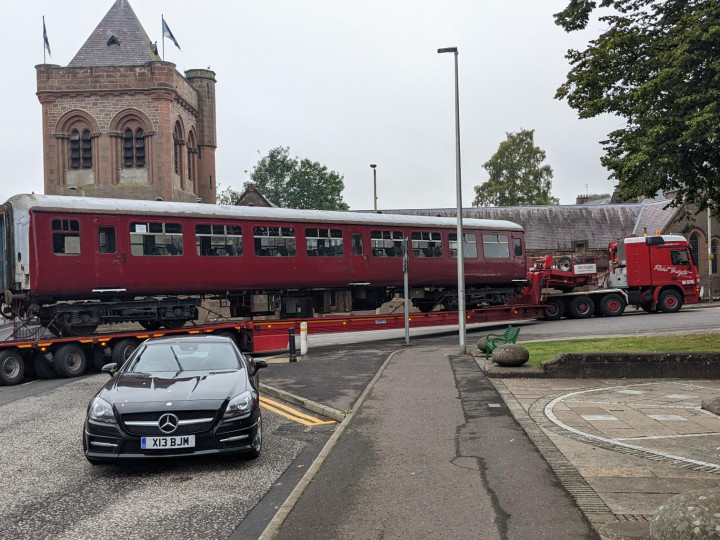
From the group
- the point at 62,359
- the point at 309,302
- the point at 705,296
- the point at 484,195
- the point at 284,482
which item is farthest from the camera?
the point at 484,195

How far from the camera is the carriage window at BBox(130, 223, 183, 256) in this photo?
19750 mm

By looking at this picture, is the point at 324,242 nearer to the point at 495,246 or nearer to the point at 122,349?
the point at 122,349

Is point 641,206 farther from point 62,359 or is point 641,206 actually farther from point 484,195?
point 62,359

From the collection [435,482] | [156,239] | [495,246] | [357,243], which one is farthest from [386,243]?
[435,482]

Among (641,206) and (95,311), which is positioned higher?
(641,206)

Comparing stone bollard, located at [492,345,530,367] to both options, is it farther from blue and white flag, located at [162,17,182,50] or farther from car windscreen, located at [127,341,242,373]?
blue and white flag, located at [162,17,182,50]

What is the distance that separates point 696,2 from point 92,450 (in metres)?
17.4

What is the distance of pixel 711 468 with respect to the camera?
277 inches

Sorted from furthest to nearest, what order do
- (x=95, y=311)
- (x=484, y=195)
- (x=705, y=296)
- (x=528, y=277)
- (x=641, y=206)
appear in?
(x=484, y=195) → (x=641, y=206) → (x=705, y=296) → (x=528, y=277) → (x=95, y=311)

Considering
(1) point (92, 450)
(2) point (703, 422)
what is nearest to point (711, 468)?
(2) point (703, 422)

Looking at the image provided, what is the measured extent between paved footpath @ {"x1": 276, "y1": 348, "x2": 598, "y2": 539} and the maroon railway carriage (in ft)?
34.4

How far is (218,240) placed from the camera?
842 inches

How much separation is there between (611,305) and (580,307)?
1409 millimetres

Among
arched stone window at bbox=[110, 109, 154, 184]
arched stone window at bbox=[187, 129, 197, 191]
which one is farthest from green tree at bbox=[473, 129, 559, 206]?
arched stone window at bbox=[110, 109, 154, 184]
